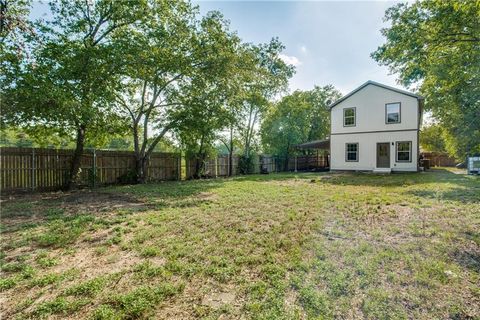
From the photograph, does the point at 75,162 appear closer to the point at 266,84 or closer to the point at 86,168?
the point at 86,168

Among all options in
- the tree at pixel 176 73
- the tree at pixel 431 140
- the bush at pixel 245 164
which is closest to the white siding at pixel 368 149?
the bush at pixel 245 164

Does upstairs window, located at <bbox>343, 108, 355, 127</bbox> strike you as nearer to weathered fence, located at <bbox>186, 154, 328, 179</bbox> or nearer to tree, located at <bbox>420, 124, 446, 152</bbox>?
weathered fence, located at <bbox>186, 154, 328, 179</bbox>

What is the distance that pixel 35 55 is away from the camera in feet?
24.7

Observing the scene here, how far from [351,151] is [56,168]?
16.8 m

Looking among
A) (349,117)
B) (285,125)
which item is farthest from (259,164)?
(349,117)

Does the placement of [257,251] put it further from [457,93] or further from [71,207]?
[457,93]

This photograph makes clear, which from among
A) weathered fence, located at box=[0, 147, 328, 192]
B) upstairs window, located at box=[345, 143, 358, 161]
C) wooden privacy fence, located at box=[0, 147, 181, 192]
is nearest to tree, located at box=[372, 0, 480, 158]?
upstairs window, located at box=[345, 143, 358, 161]

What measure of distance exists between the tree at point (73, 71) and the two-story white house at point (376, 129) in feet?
45.6

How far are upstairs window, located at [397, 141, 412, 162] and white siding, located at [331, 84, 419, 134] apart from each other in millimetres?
1001

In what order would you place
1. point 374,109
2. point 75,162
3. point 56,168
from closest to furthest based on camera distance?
point 56,168 < point 75,162 < point 374,109

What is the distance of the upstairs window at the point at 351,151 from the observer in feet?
53.9

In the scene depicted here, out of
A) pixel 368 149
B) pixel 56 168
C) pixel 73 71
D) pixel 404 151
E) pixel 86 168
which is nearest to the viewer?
pixel 73 71

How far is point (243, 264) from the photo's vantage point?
2885 mm

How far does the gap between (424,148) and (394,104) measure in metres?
22.2
